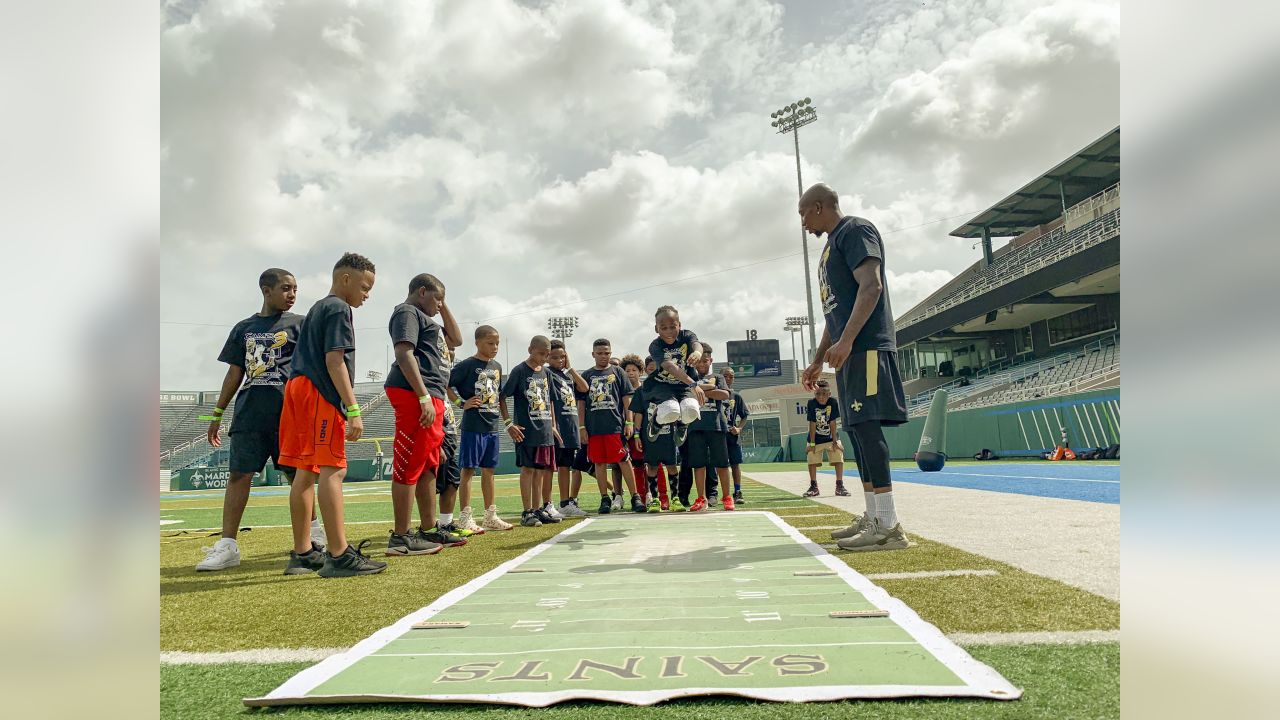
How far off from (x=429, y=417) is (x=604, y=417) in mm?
3754

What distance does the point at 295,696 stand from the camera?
1879 mm

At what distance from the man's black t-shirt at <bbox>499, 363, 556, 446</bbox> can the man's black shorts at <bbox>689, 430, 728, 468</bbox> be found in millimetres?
1498

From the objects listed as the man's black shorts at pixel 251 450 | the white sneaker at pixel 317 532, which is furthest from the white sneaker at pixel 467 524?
the man's black shorts at pixel 251 450

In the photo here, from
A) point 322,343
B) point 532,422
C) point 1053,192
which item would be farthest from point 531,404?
point 1053,192

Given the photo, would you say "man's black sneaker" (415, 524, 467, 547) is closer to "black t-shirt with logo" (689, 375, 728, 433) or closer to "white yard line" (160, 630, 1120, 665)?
"black t-shirt with logo" (689, 375, 728, 433)

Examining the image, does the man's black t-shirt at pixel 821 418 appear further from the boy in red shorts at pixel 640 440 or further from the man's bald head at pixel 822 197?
the man's bald head at pixel 822 197

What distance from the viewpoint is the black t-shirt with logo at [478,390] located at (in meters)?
6.68

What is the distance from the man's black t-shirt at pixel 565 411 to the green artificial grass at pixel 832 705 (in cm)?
577

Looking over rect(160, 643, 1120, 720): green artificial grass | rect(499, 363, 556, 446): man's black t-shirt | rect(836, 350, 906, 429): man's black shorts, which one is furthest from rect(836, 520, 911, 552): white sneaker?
rect(499, 363, 556, 446): man's black t-shirt

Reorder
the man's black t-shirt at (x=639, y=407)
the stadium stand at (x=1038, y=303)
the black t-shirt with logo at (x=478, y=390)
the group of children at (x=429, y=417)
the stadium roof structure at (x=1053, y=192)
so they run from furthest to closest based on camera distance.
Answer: the stadium roof structure at (x=1053, y=192) → the stadium stand at (x=1038, y=303) → the man's black t-shirt at (x=639, y=407) → the black t-shirt with logo at (x=478, y=390) → the group of children at (x=429, y=417)

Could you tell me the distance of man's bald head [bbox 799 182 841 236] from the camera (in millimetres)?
4965
